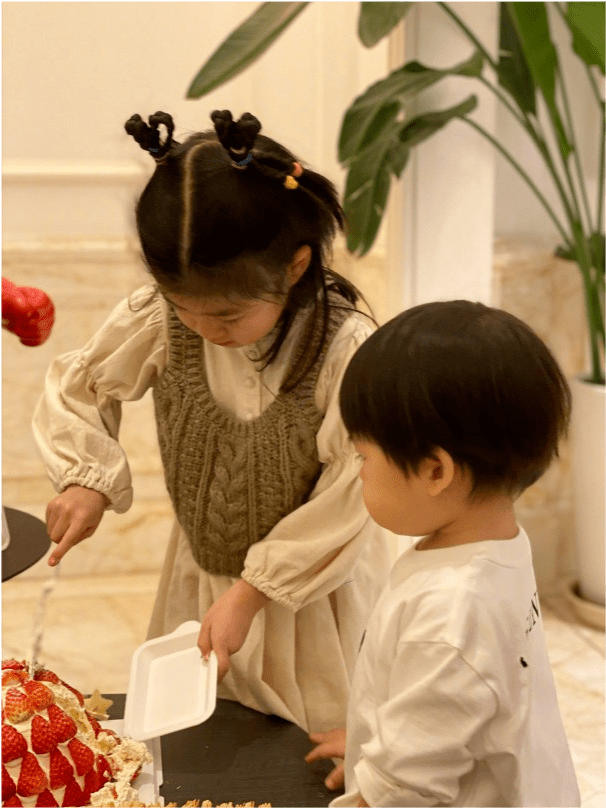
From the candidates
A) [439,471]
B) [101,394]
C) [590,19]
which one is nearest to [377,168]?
[590,19]

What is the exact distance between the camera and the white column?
2.48m

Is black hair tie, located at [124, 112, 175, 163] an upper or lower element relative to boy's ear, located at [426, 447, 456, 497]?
upper

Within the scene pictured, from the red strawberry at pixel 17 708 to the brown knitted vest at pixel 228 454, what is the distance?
15.4 inches

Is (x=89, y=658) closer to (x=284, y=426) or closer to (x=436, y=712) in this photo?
(x=284, y=426)

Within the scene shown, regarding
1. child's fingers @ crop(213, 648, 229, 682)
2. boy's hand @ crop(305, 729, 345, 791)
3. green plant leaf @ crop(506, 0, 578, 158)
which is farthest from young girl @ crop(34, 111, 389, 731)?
green plant leaf @ crop(506, 0, 578, 158)

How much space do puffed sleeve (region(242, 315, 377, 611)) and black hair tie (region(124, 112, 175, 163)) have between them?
0.97ft

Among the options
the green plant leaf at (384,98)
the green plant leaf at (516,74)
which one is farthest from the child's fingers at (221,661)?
the green plant leaf at (516,74)

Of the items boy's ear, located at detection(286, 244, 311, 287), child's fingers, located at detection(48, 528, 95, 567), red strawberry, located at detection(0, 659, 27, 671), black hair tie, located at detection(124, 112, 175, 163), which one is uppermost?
black hair tie, located at detection(124, 112, 175, 163)

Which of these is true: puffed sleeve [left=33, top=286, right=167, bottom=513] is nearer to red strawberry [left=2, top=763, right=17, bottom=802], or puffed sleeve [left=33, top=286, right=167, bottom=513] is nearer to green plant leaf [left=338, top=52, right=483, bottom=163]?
red strawberry [left=2, top=763, right=17, bottom=802]

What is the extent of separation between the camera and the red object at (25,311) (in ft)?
3.93

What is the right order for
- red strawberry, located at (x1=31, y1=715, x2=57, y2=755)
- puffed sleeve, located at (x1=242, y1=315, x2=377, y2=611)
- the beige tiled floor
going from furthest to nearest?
the beige tiled floor < puffed sleeve, located at (x1=242, y1=315, x2=377, y2=611) < red strawberry, located at (x1=31, y1=715, x2=57, y2=755)

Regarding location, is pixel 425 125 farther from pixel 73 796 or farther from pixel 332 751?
pixel 73 796

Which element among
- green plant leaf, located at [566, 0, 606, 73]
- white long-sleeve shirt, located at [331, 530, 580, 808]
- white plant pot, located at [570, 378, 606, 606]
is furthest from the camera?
white plant pot, located at [570, 378, 606, 606]

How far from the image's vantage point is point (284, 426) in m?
1.21
